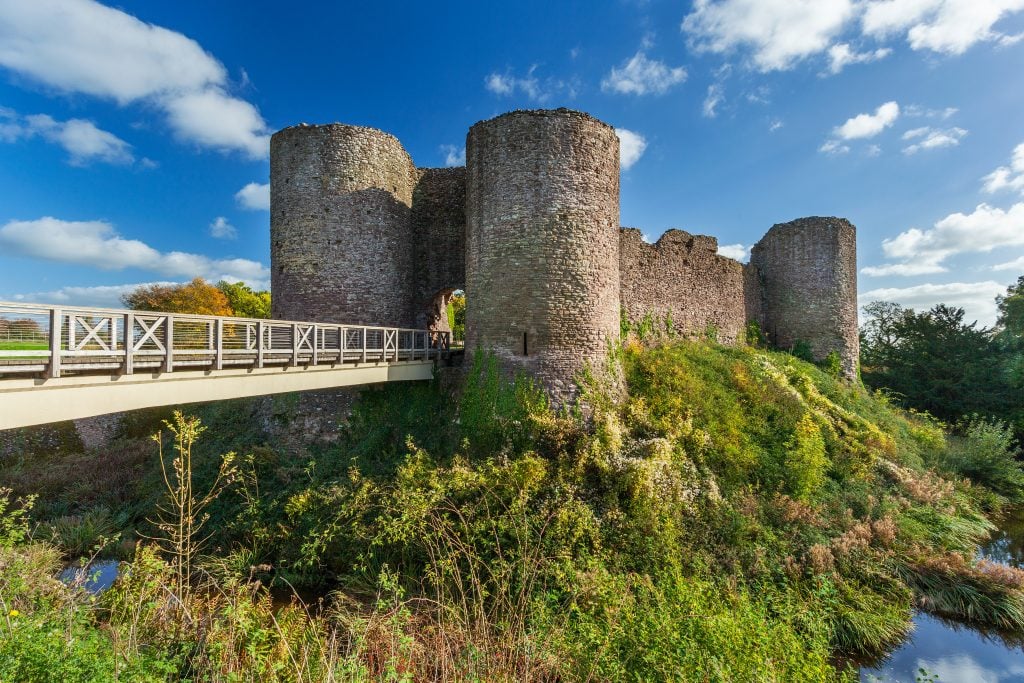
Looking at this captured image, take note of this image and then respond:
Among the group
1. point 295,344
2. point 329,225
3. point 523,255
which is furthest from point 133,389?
point 329,225

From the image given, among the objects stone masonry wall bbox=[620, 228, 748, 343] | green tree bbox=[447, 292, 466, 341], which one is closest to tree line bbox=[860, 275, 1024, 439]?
stone masonry wall bbox=[620, 228, 748, 343]

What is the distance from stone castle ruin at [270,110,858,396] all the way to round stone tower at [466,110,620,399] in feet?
0.11

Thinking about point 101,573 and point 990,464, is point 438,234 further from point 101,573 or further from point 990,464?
point 990,464

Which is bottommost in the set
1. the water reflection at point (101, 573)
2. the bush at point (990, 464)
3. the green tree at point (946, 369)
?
the water reflection at point (101, 573)

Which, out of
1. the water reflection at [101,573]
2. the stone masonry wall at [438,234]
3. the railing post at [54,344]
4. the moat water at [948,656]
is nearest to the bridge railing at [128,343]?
the railing post at [54,344]

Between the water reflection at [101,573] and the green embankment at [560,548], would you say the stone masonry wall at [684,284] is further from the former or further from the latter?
the water reflection at [101,573]

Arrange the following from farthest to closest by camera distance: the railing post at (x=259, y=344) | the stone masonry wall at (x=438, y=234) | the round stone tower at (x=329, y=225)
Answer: the stone masonry wall at (x=438, y=234) → the round stone tower at (x=329, y=225) → the railing post at (x=259, y=344)

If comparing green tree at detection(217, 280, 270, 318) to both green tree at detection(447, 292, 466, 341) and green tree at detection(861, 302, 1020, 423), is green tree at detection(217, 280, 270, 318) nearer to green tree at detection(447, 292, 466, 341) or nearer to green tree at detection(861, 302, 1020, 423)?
green tree at detection(447, 292, 466, 341)

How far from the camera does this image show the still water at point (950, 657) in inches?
A: 244

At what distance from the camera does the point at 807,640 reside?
584cm

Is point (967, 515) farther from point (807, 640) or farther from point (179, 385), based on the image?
point (179, 385)

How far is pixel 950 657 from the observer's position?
655 cm

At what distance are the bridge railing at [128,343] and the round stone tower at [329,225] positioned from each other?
367cm

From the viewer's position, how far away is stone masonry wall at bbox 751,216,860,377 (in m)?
17.5
